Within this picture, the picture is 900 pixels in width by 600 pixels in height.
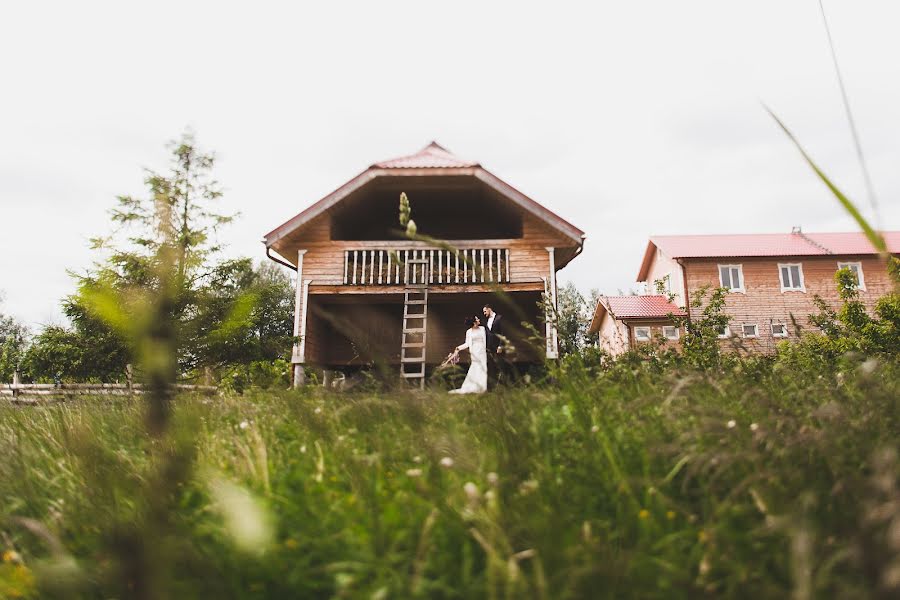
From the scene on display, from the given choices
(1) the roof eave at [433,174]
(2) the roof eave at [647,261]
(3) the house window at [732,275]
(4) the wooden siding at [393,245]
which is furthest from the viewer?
(2) the roof eave at [647,261]

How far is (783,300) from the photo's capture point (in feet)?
112

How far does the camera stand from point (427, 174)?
15328 millimetres

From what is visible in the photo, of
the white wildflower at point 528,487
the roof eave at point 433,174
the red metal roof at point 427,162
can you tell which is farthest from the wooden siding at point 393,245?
the white wildflower at point 528,487

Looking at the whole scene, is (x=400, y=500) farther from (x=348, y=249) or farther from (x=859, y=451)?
(x=348, y=249)

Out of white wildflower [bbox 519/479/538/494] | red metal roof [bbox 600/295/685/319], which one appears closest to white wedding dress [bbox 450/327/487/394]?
white wildflower [bbox 519/479/538/494]

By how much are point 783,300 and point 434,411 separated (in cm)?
3591

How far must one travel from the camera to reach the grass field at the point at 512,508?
1.56 metres

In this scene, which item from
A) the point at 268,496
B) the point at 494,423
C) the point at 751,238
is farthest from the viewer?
the point at 751,238

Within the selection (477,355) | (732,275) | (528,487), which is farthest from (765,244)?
(528,487)

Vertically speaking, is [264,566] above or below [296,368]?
below

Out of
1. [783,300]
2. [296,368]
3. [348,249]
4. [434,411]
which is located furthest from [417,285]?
[783,300]

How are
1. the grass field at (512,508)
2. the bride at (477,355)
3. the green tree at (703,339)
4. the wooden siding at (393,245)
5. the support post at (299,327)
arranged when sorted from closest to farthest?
the grass field at (512,508)
the green tree at (703,339)
the bride at (477,355)
the support post at (299,327)
the wooden siding at (393,245)

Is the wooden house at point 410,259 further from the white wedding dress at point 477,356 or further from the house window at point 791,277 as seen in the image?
the house window at point 791,277

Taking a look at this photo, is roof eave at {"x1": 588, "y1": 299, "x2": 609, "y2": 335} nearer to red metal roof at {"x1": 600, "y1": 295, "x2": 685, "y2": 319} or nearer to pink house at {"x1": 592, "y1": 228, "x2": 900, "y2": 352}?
red metal roof at {"x1": 600, "y1": 295, "x2": 685, "y2": 319}
